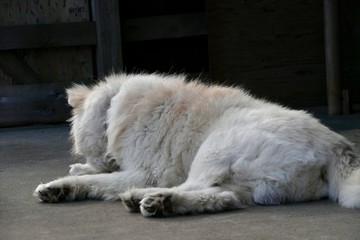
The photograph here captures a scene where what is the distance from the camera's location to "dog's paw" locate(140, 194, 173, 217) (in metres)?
5.22

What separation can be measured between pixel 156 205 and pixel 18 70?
5.54 meters

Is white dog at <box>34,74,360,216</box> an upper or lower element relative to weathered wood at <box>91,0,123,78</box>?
lower

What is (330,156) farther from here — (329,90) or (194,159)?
(329,90)

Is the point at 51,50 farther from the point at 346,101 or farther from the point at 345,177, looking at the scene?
the point at 345,177

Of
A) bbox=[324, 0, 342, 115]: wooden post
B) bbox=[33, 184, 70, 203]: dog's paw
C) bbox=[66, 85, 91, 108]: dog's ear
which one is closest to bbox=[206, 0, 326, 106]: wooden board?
bbox=[324, 0, 342, 115]: wooden post

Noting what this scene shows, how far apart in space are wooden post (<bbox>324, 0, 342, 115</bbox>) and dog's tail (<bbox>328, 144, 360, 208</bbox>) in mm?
4643

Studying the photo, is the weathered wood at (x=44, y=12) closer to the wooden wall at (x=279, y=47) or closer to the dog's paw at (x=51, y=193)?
the wooden wall at (x=279, y=47)

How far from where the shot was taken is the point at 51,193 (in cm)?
596

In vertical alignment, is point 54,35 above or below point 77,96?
above

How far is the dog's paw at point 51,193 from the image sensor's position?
595 centimetres

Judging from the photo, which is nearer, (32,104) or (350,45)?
(32,104)

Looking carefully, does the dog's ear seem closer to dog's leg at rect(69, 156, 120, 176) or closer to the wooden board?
dog's leg at rect(69, 156, 120, 176)

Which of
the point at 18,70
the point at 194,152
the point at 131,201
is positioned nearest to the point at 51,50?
the point at 18,70

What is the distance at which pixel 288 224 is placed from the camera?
195 inches
